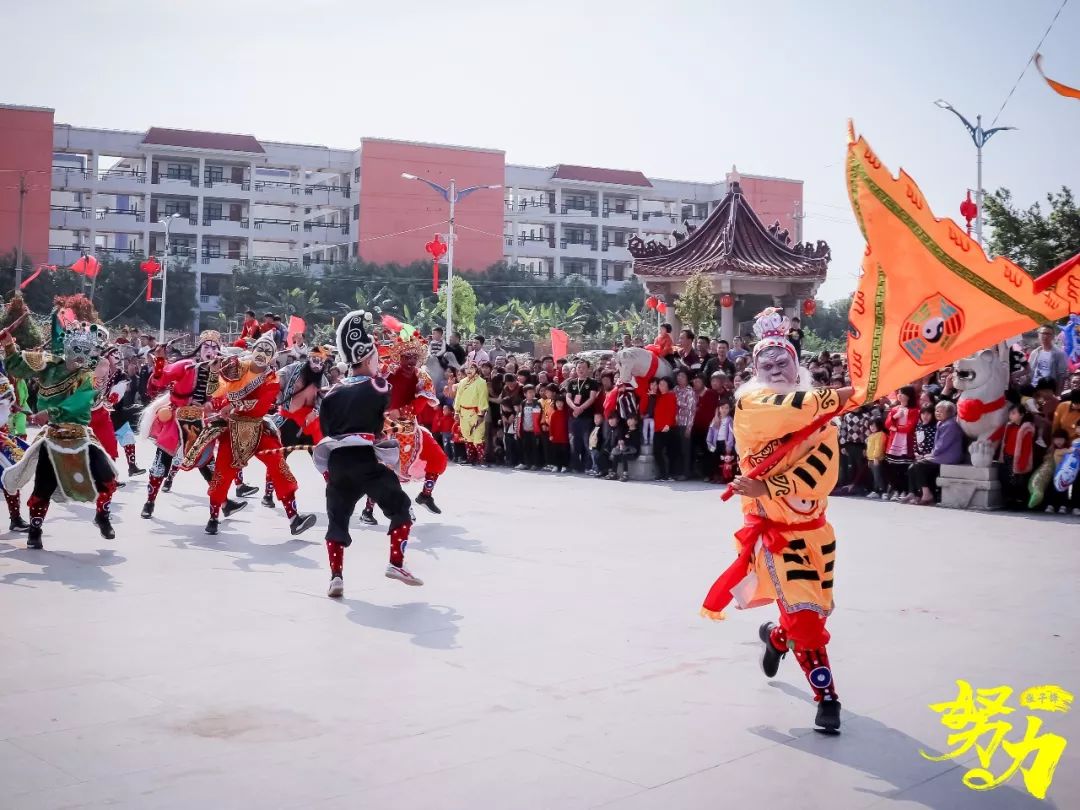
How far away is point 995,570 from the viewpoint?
8.14 metres

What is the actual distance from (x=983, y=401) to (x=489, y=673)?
7832 mm

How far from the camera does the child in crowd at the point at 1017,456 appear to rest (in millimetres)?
→ 11367

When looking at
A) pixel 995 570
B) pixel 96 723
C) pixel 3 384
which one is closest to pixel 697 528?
pixel 995 570

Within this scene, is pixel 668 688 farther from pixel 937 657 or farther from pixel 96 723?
pixel 96 723

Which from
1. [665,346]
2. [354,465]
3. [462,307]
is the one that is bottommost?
[354,465]

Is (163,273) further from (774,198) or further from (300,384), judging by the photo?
(300,384)

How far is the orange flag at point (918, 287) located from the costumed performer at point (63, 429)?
5.91m

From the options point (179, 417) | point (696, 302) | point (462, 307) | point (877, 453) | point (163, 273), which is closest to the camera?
point (179, 417)

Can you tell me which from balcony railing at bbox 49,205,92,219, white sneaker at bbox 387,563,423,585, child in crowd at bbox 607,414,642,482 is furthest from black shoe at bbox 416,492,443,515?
balcony railing at bbox 49,205,92,219

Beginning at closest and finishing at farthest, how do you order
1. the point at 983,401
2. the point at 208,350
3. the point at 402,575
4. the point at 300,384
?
the point at 402,575, the point at 300,384, the point at 208,350, the point at 983,401

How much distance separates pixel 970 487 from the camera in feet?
38.7

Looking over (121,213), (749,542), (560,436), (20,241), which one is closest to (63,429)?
(749,542)

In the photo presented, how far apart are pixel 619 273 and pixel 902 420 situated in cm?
5277

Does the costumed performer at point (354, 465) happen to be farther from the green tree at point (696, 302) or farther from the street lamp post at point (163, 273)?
the street lamp post at point (163, 273)
